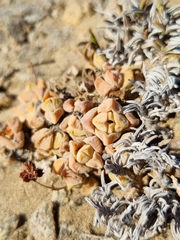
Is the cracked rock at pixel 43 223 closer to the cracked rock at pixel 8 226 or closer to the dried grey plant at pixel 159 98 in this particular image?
the cracked rock at pixel 8 226

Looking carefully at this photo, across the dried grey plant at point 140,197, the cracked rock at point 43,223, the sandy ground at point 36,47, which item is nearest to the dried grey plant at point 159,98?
the dried grey plant at point 140,197

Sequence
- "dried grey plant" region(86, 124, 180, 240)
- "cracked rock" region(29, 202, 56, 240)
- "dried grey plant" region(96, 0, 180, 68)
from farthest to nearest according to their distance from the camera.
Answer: "dried grey plant" region(96, 0, 180, 68)
"cracked rock" region(29, 202, 56, 240)
"dried grey plant" region(86, 124, 180, 240)

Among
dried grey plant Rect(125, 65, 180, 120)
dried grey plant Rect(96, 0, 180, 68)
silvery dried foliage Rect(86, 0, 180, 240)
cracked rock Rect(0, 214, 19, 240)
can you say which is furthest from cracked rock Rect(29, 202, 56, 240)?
dried grey plant Rect(96, 0, 180, 68)

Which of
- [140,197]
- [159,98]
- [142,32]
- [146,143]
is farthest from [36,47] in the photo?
[140,197]

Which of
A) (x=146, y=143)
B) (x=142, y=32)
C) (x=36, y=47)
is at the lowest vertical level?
(x=146, y=143)

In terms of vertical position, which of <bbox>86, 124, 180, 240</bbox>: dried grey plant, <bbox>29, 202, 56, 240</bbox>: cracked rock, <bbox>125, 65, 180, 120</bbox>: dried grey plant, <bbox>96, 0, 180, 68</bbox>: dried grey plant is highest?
<bbox>96, 0, 180, 68</bbox>: dried grey plant

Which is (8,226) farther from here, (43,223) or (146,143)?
(146,143)

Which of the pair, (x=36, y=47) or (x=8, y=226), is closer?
(x=8, y=226)

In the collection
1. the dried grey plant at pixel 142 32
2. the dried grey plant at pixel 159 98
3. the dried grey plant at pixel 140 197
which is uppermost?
the dried grey plant at pixel 142 32

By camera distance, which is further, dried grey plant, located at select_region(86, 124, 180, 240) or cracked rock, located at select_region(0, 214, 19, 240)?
cracked rock, located at select_region(0, 214, 19, 240)

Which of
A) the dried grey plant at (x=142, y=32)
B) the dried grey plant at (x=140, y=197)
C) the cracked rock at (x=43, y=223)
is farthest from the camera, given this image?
the dried grey plant at (x=142, y=32)

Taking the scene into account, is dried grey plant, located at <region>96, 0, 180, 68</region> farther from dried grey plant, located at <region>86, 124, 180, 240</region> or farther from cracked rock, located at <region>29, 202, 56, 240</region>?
cracked rock, located at <region>29, 202, 56, 240</region>
